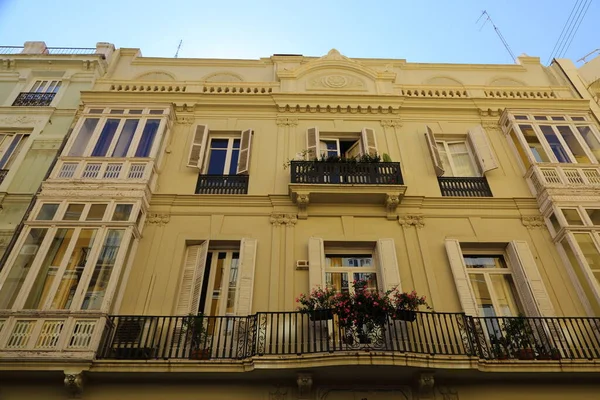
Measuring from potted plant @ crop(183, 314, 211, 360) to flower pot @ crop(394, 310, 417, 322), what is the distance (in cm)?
333

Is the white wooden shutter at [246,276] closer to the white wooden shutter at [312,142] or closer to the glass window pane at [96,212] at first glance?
the white wooden shutter at [312,142]

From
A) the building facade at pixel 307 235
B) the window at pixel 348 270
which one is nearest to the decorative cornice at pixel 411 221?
the building facade at pixel 307 235

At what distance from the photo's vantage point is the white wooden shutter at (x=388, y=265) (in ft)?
27.8

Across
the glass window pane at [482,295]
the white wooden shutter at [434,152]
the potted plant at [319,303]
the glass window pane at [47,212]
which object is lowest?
the potted plant at [319,303]

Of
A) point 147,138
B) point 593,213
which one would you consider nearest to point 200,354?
point 147,138

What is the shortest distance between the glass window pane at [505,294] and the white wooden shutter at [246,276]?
499 centimetres

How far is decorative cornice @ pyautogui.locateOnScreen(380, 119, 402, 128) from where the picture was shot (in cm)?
1216

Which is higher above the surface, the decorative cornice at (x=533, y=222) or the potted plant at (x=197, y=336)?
the decorative cornice at (x=533, y=222)

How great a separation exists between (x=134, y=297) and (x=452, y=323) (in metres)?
5.98

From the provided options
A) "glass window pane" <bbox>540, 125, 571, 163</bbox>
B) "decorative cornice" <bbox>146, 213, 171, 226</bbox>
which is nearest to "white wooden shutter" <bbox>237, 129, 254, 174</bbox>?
"decorative cornice" <bbox>146, 213, 171, 226</bbox>

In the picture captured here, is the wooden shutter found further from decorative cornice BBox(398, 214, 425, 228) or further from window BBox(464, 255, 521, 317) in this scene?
window BBox(464, 255, 521, 317)

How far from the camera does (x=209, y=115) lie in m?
12.5

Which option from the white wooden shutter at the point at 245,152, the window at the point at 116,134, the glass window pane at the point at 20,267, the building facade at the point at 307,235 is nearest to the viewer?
the building facade at the point at 307,235

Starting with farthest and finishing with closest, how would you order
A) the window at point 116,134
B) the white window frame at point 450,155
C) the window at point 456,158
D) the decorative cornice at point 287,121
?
the decorative cornice at point 287,121 < the window at point 456,158 < the white window frame at point 450,155 < the window at point 116,134
